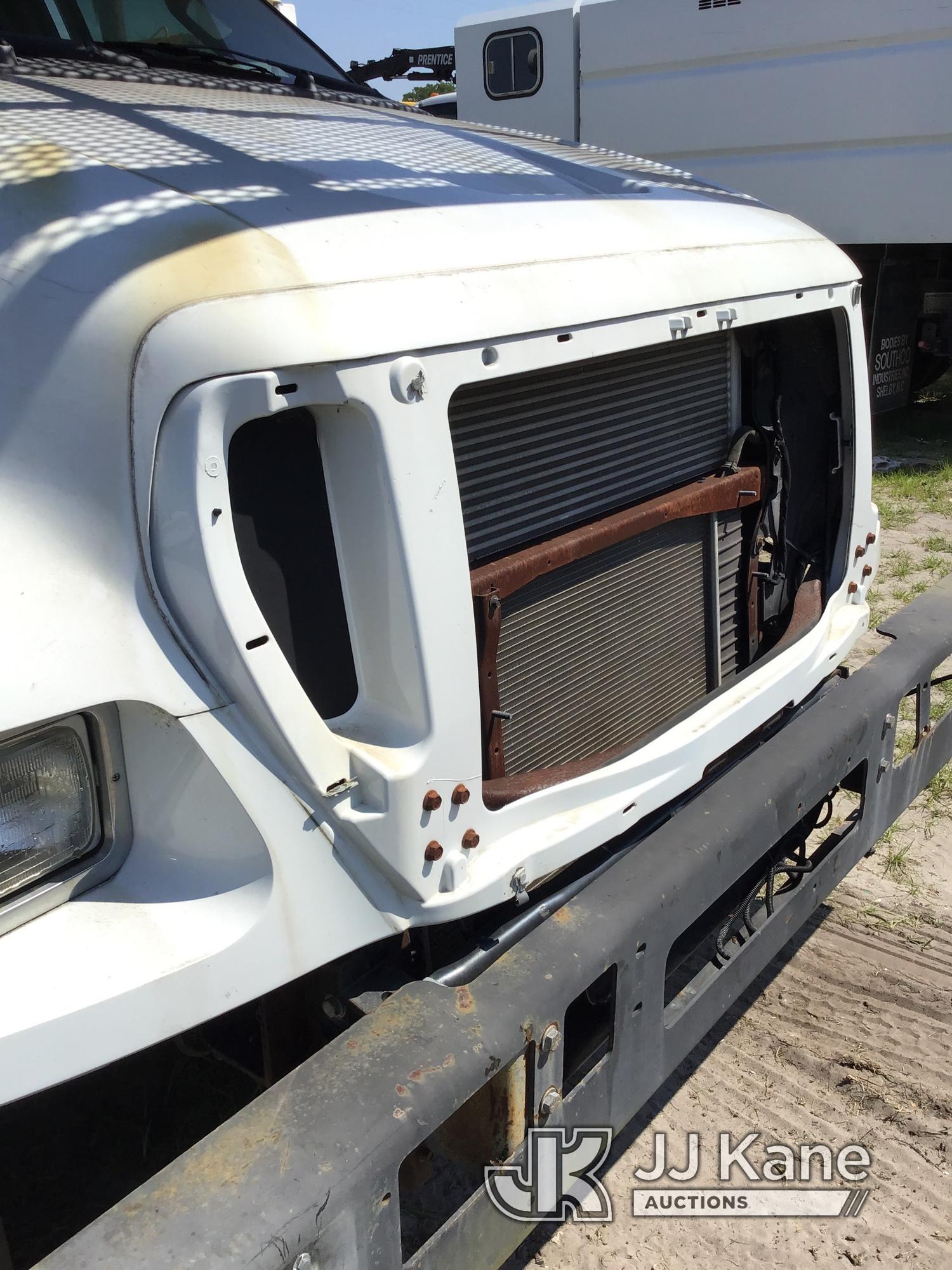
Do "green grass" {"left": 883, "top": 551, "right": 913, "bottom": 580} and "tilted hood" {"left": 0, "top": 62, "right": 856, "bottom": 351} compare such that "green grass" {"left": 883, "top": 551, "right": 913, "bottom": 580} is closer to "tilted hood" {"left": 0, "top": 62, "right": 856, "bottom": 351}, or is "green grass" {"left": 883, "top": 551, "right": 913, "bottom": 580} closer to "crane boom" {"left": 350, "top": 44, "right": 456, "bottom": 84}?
"tilted hood" {"left": 0, "top": 62, "right": 856, "bottom": 351}

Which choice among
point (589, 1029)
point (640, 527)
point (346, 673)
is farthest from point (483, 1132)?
point (640, 527)

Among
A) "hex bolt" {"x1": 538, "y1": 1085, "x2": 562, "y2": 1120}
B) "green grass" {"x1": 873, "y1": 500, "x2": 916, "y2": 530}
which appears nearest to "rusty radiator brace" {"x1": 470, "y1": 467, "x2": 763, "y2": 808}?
"hex bolt" {"x1": 538, "y1": 1085, "x2": 562, "y2": 1120}

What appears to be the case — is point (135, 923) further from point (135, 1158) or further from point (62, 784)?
point (135, 1158)

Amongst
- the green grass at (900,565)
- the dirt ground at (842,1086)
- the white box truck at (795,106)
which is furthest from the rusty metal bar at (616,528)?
the white box truck at (795,106)

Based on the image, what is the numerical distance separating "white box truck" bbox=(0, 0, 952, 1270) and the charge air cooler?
0.03ft

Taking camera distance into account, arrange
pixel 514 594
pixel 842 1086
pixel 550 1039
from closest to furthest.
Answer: pixel 550 1039, pixel 514 594, pixel 842 1086

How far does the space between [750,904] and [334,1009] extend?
104cm

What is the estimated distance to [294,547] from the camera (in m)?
1.60

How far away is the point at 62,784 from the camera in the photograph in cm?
147

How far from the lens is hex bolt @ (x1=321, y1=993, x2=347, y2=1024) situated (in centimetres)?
180

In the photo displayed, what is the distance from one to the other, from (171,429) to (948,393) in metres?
10.9

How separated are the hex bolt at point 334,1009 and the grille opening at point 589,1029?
1.25ft

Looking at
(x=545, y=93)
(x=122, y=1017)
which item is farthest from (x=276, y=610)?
(x=545, y=93)

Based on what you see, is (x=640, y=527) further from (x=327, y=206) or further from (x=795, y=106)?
(x=795, y=106)
